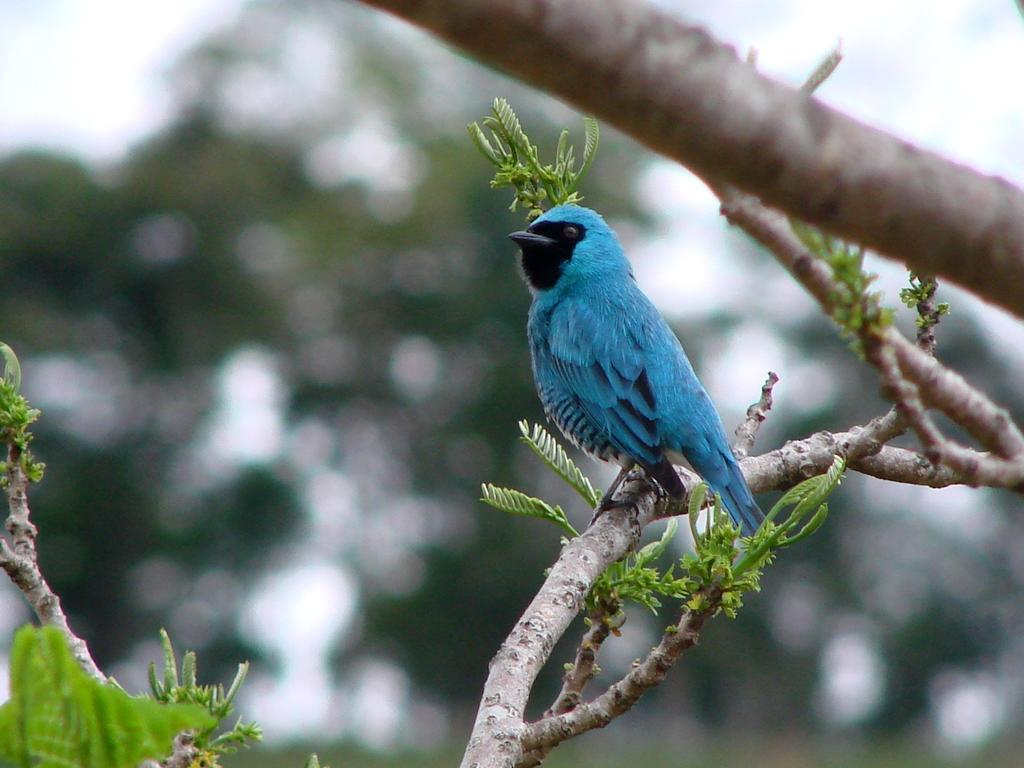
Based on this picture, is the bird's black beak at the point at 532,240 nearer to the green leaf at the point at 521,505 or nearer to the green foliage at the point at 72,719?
the green leaf at the point at 521,505

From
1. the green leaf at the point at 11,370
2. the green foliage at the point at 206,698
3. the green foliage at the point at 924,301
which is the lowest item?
the green foliage at the point at 206,698

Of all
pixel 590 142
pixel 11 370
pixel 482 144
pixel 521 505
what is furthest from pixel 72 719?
pixel 590 142

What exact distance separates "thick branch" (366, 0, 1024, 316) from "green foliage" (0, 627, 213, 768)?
79cm

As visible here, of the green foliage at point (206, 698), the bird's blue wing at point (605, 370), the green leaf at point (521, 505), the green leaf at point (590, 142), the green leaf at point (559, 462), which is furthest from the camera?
the bird's blue wing at point (605, 370)

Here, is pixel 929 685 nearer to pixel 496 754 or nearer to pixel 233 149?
pixel 233 149

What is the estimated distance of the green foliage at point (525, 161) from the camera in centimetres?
392

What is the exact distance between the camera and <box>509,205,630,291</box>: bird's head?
641 centimetres

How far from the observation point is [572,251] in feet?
21.3

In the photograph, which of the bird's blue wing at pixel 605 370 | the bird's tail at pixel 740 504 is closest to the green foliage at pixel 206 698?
the bird's tail at pixel 740 504

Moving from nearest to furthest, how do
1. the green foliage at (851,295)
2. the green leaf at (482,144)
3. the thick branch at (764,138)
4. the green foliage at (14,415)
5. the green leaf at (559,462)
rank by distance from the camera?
the thick branch at (764,138) < the green foliage at (851,295) < the green foliage at (14,415) < the green leaf at (559,462) < the green leaf at (482,144)

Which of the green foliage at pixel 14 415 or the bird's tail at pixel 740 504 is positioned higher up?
the bird's tail at pixel 740 504

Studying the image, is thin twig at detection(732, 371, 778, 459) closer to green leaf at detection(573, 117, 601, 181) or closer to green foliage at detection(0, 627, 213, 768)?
green leaf at detection(573, 117, 601, 181)

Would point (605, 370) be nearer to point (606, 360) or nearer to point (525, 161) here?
point (606, 360)

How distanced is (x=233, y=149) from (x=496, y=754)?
4097 cm
